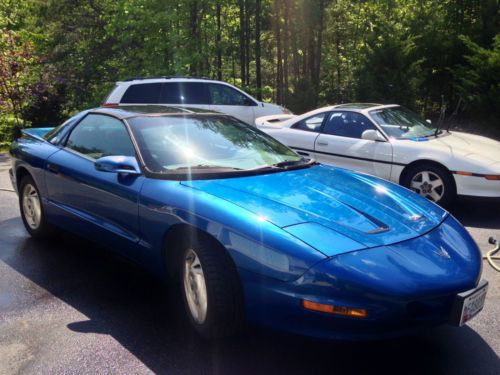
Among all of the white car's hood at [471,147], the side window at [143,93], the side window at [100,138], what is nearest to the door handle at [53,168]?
the side window at [100,138]

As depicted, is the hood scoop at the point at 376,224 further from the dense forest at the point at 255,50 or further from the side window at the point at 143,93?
the dense forest at the point at 255,50

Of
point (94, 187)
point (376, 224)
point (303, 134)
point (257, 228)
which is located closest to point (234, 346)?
point (257, 228)

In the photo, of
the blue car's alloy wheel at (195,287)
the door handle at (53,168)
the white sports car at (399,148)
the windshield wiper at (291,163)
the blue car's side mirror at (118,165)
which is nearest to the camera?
the blue car's alloy wheel at (195,287)

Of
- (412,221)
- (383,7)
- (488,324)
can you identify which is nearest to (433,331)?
(488,324)

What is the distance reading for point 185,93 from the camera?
11203mm

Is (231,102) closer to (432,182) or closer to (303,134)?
(303,134)

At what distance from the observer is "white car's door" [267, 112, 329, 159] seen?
298 inches

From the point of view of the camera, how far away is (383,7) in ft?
66.5

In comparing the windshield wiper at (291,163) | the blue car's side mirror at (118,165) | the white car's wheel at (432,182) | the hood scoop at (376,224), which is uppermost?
the blue car's side mirror at (118,165)

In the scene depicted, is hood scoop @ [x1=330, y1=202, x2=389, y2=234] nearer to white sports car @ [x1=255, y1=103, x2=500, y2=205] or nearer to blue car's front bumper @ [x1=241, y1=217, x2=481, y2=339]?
blue car's front bumper @ [x1=241, y1=217, x2=481, y2=339]

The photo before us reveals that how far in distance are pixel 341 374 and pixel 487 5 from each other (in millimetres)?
12622

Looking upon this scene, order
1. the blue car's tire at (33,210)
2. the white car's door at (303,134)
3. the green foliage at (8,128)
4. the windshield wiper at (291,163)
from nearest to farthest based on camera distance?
1. the windshield wiper at (291,163)
2. the blue car's tire at (33,210)
3. the white car's door at (303,134)
4. the green foliage at (8,128)

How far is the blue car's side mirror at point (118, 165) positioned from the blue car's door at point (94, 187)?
2.3 inches

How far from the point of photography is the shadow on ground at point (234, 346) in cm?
284
